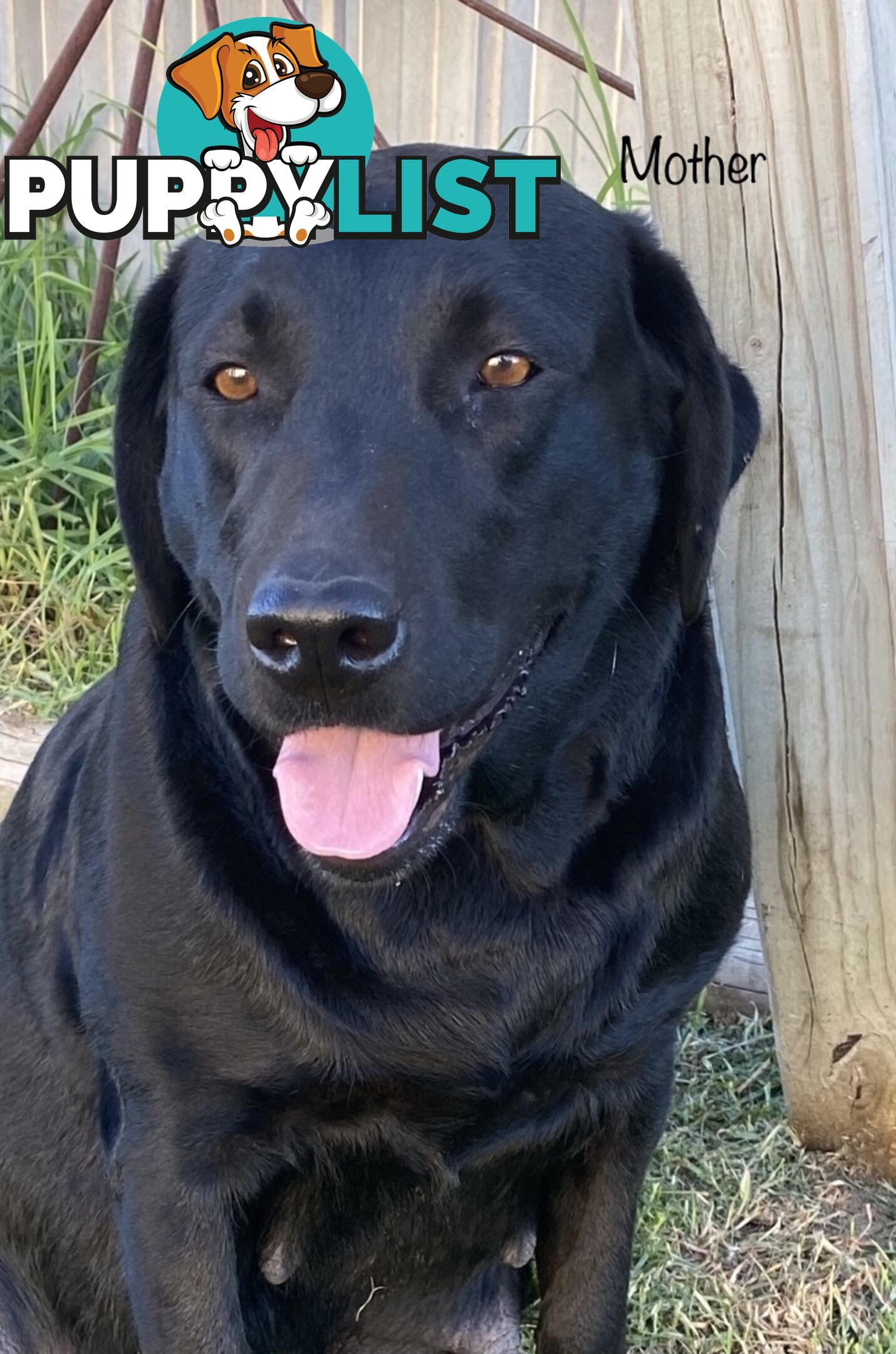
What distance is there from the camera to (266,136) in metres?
1.79

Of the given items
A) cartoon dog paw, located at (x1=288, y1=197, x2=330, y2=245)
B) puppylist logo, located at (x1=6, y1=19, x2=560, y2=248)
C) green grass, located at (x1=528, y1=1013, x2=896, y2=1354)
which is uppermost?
puppylist logo, located at (x1=6, y1=19, x2=560, y2=248)

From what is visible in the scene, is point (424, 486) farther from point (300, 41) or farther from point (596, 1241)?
point (596, 1241)

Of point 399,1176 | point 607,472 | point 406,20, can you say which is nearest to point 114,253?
point 406,20

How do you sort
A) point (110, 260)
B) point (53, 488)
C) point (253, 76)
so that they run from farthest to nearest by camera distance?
1. point (53, 488)
2. point (110, 260)
3. point (253, 76)

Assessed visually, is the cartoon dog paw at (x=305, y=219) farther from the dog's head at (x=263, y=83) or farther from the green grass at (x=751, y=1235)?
the green grass at (x=751, y=1235)

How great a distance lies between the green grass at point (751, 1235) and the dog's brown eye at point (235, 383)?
1.49m

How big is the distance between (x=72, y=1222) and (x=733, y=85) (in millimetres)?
1698

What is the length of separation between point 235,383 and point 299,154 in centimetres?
33

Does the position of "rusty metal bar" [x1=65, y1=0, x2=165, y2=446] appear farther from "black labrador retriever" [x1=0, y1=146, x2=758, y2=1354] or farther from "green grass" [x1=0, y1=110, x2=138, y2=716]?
"black labrador retriever" [x1=0, y1=146, x2=758, y2=1354]

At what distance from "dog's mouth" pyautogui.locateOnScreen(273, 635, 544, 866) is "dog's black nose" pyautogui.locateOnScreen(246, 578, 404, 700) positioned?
0.10 meters

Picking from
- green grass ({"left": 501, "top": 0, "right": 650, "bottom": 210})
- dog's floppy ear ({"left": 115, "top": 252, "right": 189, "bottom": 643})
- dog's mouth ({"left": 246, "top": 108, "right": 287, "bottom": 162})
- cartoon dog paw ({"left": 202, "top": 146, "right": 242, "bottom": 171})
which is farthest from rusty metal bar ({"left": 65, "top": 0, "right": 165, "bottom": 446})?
dog's floppy ear ({"left": 115, "top": 252, "right": 189, "bottom": 643})

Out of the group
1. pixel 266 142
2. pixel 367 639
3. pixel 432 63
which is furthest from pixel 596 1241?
pixel 432 63

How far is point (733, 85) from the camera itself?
188cm

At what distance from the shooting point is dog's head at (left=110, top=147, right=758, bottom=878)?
1.41m
